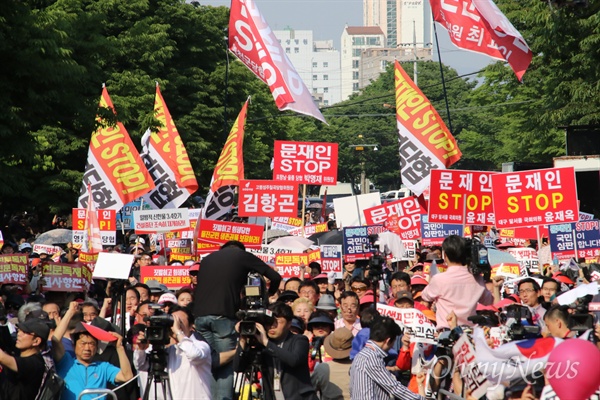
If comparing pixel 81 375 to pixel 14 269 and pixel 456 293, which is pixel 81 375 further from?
pixel 14 269

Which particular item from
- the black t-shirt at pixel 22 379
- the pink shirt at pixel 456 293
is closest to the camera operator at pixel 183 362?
the black t-shirt at pixel 22 379

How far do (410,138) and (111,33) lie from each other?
24868mm

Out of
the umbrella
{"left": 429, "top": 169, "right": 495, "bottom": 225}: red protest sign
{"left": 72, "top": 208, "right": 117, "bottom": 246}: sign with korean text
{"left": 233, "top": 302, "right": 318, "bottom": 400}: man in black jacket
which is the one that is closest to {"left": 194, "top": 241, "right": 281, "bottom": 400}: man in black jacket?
{"left": 233, "top": 302, "right": 318, "bottom": 400}: man in black jacket

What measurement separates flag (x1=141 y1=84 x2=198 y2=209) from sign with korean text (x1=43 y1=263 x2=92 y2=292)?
31.0ft

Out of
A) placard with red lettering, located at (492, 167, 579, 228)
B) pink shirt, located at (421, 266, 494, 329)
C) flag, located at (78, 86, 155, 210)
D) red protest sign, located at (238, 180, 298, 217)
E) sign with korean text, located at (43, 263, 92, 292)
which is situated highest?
flag, located at (78, 86, 155, 210)

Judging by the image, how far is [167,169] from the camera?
2552cm

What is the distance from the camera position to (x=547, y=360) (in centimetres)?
650

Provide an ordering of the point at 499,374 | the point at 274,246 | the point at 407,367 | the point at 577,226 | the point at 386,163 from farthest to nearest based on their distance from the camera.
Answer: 1. the point at 386,163
2. the point at 274,246
3. the point at 577,226
4. the point at 407,367
5. the point at 499,374

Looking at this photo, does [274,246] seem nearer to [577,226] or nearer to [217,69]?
[577,226]

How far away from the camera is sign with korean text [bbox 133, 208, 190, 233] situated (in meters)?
20.9

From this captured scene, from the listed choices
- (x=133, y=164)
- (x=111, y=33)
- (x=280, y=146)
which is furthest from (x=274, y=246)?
(x=111, y=33)

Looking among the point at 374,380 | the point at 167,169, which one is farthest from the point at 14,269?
the point at 167,169

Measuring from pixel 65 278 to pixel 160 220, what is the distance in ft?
21.4

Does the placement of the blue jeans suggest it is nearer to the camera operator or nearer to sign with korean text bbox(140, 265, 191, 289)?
the camera operator
